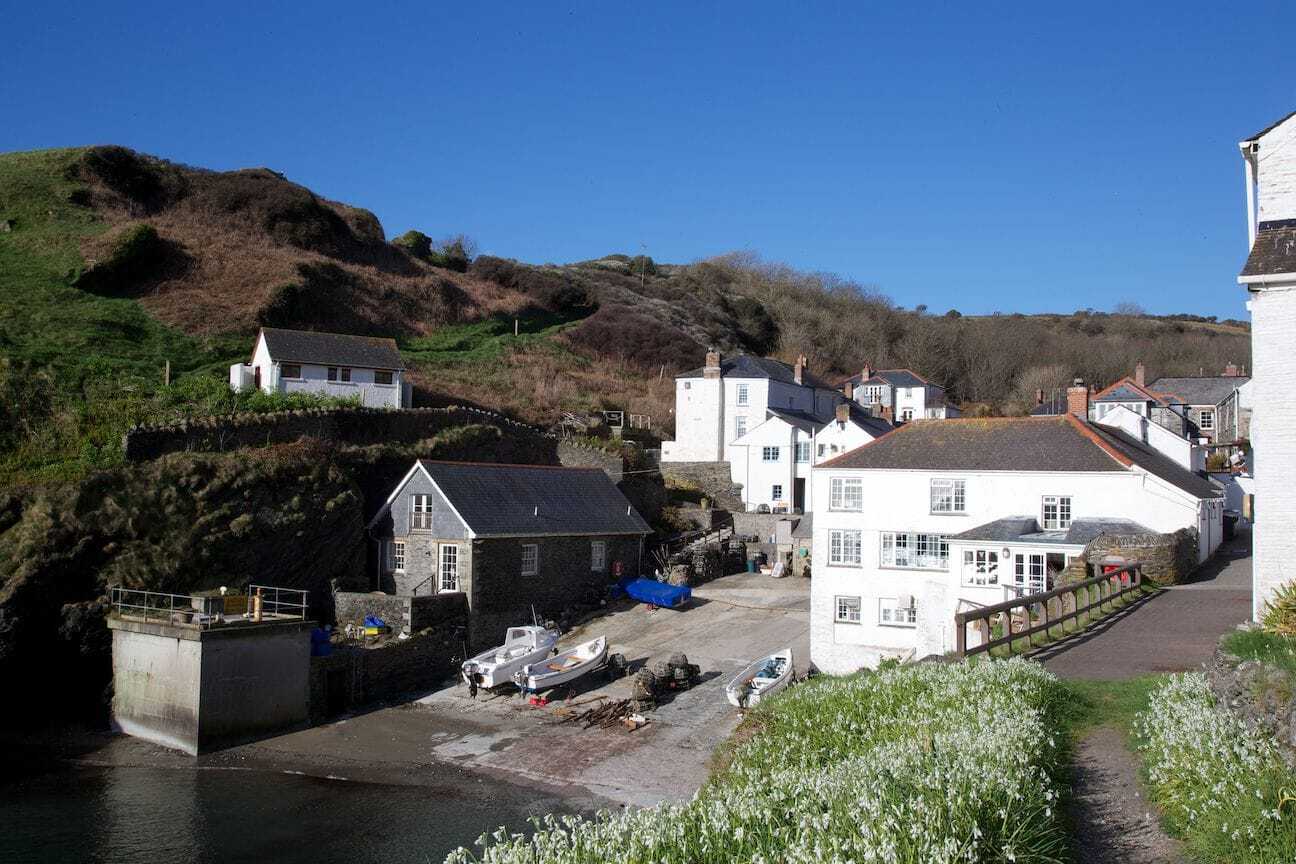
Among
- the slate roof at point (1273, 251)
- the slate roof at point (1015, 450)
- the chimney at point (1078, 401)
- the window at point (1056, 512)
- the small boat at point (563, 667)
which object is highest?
the slate roof at point (1273, 251)

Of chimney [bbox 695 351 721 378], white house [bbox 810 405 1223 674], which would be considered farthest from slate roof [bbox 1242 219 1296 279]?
chimney [bbox 695 351 721 378]

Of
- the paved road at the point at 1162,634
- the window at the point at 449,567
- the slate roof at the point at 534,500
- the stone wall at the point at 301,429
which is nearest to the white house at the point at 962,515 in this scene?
the paved road at the point at 1162,634

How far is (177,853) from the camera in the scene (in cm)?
1919

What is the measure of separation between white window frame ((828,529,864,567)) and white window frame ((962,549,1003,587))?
163 inches

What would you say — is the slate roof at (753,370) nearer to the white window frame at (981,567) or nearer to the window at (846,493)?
the window at (846,493)

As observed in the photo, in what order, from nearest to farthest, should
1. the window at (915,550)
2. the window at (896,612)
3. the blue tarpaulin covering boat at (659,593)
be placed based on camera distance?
the window at (896,612) → the window at (915,550) → the blue tarpaulin covering boat at (659,593)

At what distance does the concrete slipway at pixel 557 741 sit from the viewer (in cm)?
2322

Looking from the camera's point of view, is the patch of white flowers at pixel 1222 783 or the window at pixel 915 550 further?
the window at pixel 915 550

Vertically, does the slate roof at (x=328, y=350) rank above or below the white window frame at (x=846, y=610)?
above

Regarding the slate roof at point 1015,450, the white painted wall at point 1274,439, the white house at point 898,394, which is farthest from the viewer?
the white house at point 898,394

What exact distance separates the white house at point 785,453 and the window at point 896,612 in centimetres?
1686

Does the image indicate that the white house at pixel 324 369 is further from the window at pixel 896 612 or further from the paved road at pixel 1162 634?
the paved road at pixel 1162 634

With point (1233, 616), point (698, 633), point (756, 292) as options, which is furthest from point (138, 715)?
point (756, 292)

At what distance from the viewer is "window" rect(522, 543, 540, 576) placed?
3525cm
